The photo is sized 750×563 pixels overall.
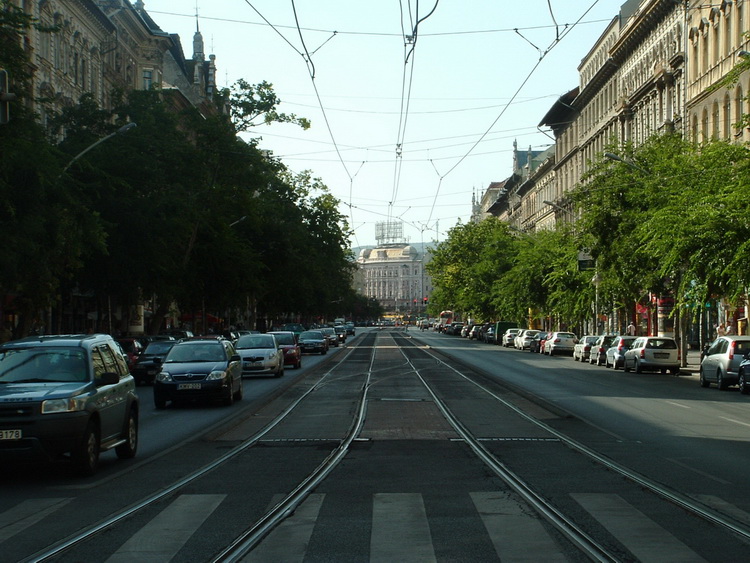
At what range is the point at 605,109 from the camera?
269 feet

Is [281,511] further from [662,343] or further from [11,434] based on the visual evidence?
[662,343]

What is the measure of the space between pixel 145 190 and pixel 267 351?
37.9 ft

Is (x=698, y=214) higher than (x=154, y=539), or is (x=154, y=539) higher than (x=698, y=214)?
(x=698, y=214)

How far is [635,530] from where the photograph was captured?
9.16m

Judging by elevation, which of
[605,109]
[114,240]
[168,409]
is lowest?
[168,409]

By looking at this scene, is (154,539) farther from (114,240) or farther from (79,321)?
(79,321)

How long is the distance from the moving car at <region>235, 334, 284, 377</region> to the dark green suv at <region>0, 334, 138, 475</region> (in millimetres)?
23069

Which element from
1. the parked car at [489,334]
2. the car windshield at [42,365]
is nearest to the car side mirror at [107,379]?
the car windshield at [42,365]

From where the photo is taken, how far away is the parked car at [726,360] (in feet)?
102

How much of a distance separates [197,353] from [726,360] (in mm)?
14779

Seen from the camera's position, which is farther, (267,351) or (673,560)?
(267,351)

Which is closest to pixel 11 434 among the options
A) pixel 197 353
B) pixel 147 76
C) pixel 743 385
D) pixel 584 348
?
pixel 197 353

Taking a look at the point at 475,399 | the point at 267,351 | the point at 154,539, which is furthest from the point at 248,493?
the point at 267,351

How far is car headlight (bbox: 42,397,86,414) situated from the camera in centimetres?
1234
